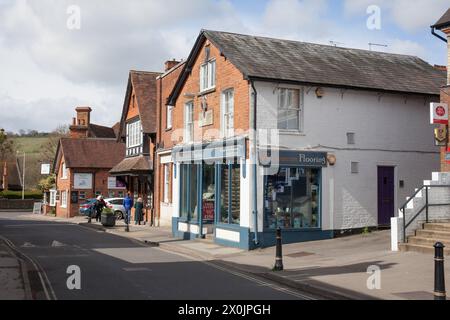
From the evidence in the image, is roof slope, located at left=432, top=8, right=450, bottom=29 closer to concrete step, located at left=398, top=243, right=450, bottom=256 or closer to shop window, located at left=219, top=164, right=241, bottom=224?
concrete step, located at left=398, top=243, right=450, bottom=256

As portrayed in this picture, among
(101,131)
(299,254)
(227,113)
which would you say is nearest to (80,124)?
(101,131)

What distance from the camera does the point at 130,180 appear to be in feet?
120

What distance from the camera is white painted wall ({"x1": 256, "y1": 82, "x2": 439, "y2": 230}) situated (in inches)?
776

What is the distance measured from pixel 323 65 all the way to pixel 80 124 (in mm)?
A: 39496

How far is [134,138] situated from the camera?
34938 mm

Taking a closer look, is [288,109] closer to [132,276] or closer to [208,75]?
[208,75]

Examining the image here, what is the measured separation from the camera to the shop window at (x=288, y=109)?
64.1 feet

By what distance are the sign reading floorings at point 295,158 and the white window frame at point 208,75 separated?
4.34 m

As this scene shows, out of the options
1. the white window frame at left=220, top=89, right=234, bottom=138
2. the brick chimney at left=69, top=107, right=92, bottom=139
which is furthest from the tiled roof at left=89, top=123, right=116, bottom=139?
the white window frame at left=220, top=89, right=234, bottom=138

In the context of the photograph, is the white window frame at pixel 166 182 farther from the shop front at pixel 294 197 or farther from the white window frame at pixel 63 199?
the white window frame at pixel 63 199

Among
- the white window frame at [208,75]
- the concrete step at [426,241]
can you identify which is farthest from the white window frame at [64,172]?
the concrete step at [426,241]

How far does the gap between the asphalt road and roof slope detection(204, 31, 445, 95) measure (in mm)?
6846

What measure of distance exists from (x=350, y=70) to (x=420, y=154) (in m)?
4.19

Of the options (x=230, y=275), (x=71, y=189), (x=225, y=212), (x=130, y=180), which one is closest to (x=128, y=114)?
(x=130, y=180)
